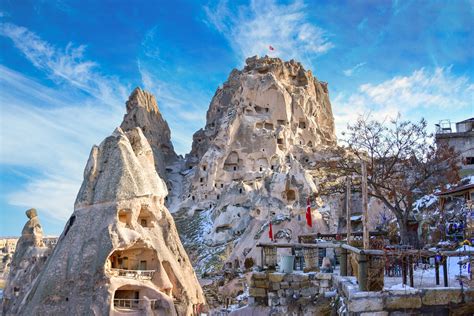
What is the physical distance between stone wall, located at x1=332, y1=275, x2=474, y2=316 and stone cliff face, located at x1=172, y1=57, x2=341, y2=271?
27379 mm

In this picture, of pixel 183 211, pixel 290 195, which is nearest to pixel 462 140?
pixel 290 195

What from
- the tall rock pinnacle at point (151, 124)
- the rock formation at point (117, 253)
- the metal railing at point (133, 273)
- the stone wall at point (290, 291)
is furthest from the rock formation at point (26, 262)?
the tall rock pinnacle at point (151, 124)

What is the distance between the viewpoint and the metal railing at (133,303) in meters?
30.8

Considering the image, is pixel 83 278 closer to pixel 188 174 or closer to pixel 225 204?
pixel 225 204

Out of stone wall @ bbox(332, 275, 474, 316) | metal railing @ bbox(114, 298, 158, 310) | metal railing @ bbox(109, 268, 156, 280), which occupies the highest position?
stone wall @ bbox(332, 275, 474, 316)

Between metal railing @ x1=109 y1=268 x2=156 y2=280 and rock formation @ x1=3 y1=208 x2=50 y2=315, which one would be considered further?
rock formation @ x1=3 y1=208 x2=50 y2=315

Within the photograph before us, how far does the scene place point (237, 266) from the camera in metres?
37.9

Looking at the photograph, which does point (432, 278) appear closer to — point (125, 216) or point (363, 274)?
point (363, 274)

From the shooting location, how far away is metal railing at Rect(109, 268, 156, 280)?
31.7 meters

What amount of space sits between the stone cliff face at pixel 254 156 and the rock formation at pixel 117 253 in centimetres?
616

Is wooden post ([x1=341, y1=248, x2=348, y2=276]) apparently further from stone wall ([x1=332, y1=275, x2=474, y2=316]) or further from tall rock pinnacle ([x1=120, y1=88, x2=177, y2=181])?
tall rock pinnacle ([x1=120, y1=88, x2=177, y2=181])

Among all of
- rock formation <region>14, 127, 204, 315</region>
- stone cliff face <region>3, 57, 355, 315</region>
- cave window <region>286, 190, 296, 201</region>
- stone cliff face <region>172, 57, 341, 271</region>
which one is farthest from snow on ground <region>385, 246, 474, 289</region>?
cave window <region>286, 190, 296, 201</region>

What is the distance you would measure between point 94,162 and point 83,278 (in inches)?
369

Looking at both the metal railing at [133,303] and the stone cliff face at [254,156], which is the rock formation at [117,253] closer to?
the metal railing at [133,303]
